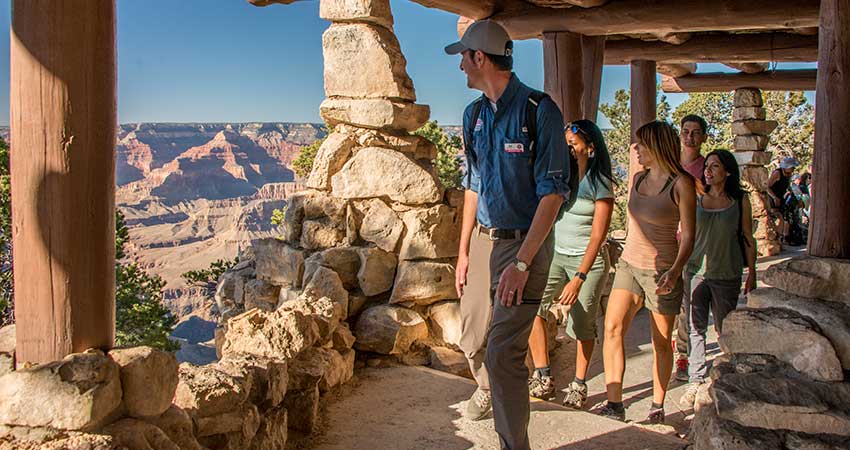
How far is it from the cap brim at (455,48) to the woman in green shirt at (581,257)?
98 centimetres

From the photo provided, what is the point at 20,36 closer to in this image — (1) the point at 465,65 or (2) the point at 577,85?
(1) the point at 465,65

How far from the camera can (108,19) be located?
2303 mm

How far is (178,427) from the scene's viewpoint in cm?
243

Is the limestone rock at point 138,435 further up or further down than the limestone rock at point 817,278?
further down

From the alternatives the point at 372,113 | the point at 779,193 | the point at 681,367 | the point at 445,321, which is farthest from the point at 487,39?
the point at 779,193

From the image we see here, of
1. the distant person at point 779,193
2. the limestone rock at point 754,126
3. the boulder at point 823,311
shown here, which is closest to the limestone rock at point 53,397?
the boulder at point 823,311

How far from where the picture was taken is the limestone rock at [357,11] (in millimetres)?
4844

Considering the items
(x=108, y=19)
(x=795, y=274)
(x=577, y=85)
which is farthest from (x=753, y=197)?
(x=108, y=19)

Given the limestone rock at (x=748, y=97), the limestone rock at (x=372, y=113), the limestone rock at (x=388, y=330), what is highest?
the limestone rock at (x=748, y=97)

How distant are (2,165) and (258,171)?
90.4m

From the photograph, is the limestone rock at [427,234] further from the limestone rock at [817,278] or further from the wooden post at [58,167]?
the wooden post at [58,167]

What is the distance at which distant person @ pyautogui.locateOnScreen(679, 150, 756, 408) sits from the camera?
421 centimetres

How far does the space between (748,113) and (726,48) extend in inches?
163

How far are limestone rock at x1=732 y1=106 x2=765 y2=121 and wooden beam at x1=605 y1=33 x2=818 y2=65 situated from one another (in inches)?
135
